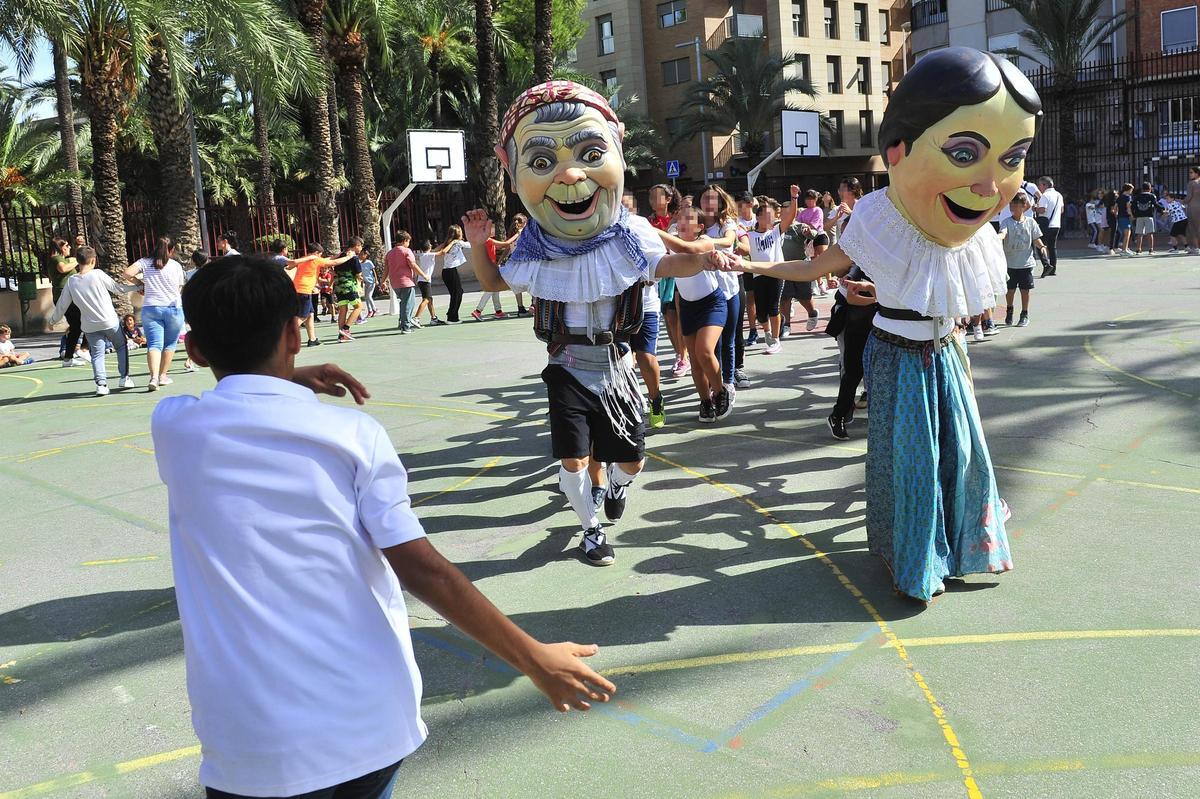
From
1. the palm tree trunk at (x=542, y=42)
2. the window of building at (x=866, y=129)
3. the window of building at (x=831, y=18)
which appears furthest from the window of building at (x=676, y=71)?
the palm tree trunk at (x=542, y=42)

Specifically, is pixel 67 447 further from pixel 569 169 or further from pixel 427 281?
pixel 427 281

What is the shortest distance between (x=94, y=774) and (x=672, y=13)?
151 ft

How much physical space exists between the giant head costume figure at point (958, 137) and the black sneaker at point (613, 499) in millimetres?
2110

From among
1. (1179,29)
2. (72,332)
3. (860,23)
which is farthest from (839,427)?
(860,23)

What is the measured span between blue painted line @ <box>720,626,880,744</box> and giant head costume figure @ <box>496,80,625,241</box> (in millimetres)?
2422

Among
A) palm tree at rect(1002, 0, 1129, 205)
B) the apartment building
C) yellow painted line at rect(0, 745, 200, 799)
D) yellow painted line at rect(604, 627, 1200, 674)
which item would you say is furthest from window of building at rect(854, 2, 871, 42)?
yellow painted line at rect(0, 745, 200, 799)

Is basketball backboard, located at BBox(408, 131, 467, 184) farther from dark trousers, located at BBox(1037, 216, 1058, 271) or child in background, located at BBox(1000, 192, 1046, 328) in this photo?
child in background, located at BBox(1000, 192, 1046, 328)

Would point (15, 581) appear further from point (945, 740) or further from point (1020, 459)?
point (1020, 459)

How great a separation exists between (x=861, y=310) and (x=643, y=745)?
4.69 m

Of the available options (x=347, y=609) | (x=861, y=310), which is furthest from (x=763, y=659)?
(x=861, y=310)

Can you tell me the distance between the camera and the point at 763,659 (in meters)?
3.96

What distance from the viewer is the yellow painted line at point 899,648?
3.13m

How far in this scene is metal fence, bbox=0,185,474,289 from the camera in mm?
19734

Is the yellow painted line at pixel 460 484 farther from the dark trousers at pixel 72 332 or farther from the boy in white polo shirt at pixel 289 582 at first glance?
the dark trousers at pixel 72 332
